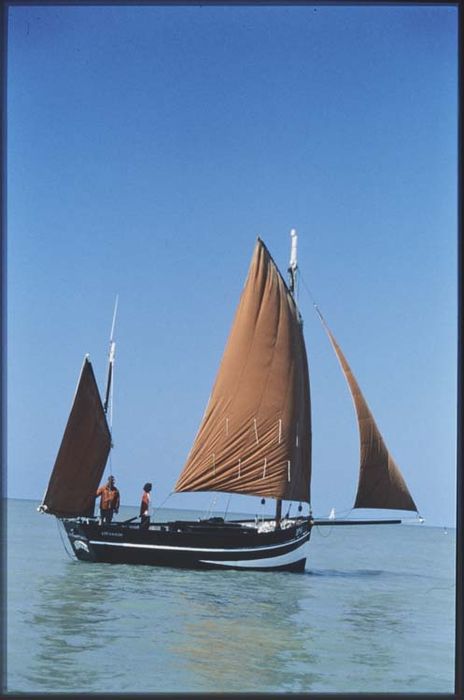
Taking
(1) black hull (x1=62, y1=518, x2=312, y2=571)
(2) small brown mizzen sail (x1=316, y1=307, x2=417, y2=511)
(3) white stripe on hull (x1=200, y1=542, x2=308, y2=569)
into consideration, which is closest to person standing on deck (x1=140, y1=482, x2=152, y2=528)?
(1) black hull (x1=62, y1=518, x2=312, y2=571)

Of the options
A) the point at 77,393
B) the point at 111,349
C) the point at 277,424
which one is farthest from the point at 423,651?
the point at 111,349

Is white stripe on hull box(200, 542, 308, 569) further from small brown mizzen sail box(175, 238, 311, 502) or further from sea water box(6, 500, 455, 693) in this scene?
small brown mizzen sail box(175, 238, 311, 502)

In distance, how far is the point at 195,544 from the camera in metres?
23.9

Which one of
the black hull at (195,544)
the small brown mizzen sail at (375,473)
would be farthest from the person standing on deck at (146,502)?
the small brown mizzen sail at (375,473)

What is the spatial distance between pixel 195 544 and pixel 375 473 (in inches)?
196

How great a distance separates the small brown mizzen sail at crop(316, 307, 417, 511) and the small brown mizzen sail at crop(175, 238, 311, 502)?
6.23ft

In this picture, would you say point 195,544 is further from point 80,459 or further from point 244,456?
point 80,459

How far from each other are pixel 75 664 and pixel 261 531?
1361cm

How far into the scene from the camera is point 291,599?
65.2 feet

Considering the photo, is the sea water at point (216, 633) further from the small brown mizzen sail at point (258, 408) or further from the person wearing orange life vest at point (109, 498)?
the small brown mizzen sail at point (258, 408)

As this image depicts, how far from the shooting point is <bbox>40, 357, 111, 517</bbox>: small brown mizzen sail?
24281 mm

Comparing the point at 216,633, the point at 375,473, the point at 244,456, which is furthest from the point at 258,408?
the point at 216,633

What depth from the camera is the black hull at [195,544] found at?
78.4 ft

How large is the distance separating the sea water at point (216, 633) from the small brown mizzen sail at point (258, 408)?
2.49m
